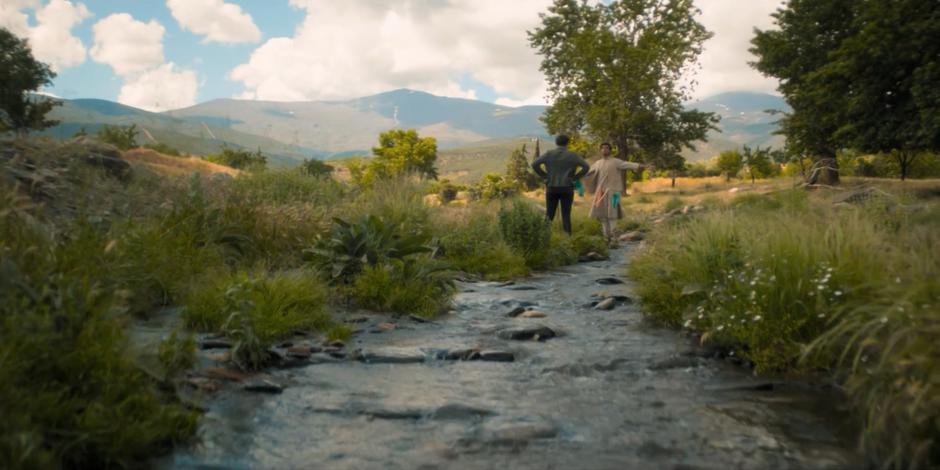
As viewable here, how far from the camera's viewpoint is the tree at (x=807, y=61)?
94.8ft

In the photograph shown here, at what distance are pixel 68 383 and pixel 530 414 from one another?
253cm

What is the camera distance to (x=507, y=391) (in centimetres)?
479

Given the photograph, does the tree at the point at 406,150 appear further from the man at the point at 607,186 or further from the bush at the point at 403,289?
the bush at the point at 403,289

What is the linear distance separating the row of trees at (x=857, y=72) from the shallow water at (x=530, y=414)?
52.5 feet

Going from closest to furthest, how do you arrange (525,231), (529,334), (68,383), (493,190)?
(68,383)
(529,334)
(525,231)
(493,190)

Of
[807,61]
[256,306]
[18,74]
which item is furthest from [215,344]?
[18,74]

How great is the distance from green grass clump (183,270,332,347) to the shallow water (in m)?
0.54

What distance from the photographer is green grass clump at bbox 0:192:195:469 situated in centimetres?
285

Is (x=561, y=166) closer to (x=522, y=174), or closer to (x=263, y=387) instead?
(x=263, y=387)

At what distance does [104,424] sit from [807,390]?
4.28 metres

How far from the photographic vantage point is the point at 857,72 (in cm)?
2603

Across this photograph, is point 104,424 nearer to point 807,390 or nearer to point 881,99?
point 807,390

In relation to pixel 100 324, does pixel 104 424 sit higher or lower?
lower

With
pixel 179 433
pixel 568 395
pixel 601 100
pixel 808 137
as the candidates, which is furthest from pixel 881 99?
pixel 179 433
